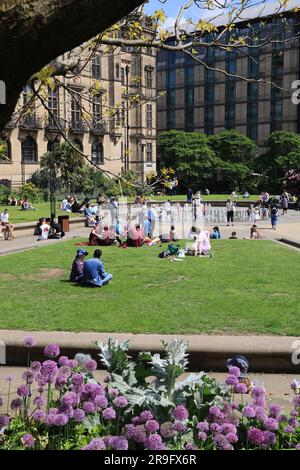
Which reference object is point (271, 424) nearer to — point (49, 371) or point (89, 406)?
point (89, 406)

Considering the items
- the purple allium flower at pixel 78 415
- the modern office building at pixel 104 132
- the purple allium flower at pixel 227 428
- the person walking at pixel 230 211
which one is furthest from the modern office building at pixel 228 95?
the purple allium flower at pixel 227 428

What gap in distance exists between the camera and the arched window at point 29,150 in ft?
183

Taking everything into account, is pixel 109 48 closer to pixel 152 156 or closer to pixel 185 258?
pixel 185 258

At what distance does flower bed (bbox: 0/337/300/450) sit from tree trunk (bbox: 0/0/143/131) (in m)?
2.20

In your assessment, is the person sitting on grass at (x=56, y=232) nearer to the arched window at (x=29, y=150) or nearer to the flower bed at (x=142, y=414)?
the flower bed at (x=142, y=414)

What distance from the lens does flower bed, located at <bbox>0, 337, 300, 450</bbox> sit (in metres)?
3.59

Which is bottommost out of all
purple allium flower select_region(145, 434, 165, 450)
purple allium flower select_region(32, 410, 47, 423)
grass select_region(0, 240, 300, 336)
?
grass select_region(0, 240, 300, 336)

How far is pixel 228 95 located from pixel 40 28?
275ft

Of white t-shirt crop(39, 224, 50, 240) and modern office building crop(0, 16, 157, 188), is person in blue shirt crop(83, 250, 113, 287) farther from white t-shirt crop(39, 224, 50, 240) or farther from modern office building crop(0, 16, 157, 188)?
modern office building crop(0, 16, 157, 188)

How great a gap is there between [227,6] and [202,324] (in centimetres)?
486

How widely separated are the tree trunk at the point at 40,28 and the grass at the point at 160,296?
19.9ft

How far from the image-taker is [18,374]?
270 inches

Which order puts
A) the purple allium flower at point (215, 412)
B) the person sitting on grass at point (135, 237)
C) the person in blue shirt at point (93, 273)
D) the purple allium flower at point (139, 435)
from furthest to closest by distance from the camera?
1. the person sitting on grass at point (135, 237)
2. the person in blue shirt at point (93, 273)
3. the purple allium flower at point (215, 412)
4. the purple allium flower at point (139, 435)

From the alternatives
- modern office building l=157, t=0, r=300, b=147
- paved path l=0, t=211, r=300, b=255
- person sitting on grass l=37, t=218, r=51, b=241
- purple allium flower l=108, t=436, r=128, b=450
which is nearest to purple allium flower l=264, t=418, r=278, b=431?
purple allium flower l=108, t=436, r=128, b=450
